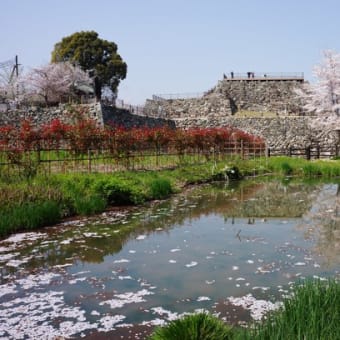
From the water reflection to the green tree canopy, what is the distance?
35768mm

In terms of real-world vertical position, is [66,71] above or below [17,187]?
above

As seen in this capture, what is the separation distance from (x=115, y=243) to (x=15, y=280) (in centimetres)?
273

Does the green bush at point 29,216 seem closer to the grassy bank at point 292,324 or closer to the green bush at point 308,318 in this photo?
the grassy bank at point 292,324

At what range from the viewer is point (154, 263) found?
25.4ft

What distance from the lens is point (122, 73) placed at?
48.6 metres

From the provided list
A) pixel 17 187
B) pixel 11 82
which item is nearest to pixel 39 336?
pixel 17 187

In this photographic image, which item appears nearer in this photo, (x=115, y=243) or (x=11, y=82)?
(x=115, y=243)

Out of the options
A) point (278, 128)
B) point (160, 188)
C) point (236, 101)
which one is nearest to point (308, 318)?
point (160, 188)

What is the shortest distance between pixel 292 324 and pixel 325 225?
762 centimetres

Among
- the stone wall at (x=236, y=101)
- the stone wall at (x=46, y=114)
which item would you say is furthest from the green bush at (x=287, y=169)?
the stone wall at (x=236, y=101)

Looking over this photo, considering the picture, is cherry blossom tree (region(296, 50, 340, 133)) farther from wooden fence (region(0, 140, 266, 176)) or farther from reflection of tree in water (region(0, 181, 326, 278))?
reflection of tree in water (region(0, 181, 326, 278))

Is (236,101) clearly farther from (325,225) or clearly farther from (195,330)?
(195,330)

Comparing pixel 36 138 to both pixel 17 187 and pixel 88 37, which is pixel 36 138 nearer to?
pixel 17 187

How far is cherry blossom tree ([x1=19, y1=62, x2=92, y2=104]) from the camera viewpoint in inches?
1542
